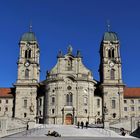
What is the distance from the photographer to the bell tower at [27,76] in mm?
87812

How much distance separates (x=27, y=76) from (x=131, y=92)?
27144mm

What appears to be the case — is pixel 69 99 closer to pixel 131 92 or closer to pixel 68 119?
pixel 68 119

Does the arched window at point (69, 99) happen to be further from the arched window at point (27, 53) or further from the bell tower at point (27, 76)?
the arched window at point (27, 53)

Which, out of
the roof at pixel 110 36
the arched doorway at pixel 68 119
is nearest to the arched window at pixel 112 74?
the roof at pixel 110 36

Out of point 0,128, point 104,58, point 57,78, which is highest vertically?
point 104,58

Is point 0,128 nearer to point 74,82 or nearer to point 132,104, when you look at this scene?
point 74,82

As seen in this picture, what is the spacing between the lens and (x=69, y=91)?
8688 centimetres

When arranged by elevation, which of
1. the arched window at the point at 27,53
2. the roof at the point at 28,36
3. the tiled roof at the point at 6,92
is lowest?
the tiled roof at the point at 6,92

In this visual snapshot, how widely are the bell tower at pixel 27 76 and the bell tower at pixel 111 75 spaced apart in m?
16.8

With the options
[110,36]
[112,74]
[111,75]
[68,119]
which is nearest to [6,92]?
[68,119]

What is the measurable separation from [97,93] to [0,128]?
104 feet

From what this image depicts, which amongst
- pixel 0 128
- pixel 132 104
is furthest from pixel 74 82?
pixel 0 128

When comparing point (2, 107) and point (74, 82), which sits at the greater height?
point (74, 82)

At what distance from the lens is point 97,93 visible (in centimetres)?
9144
